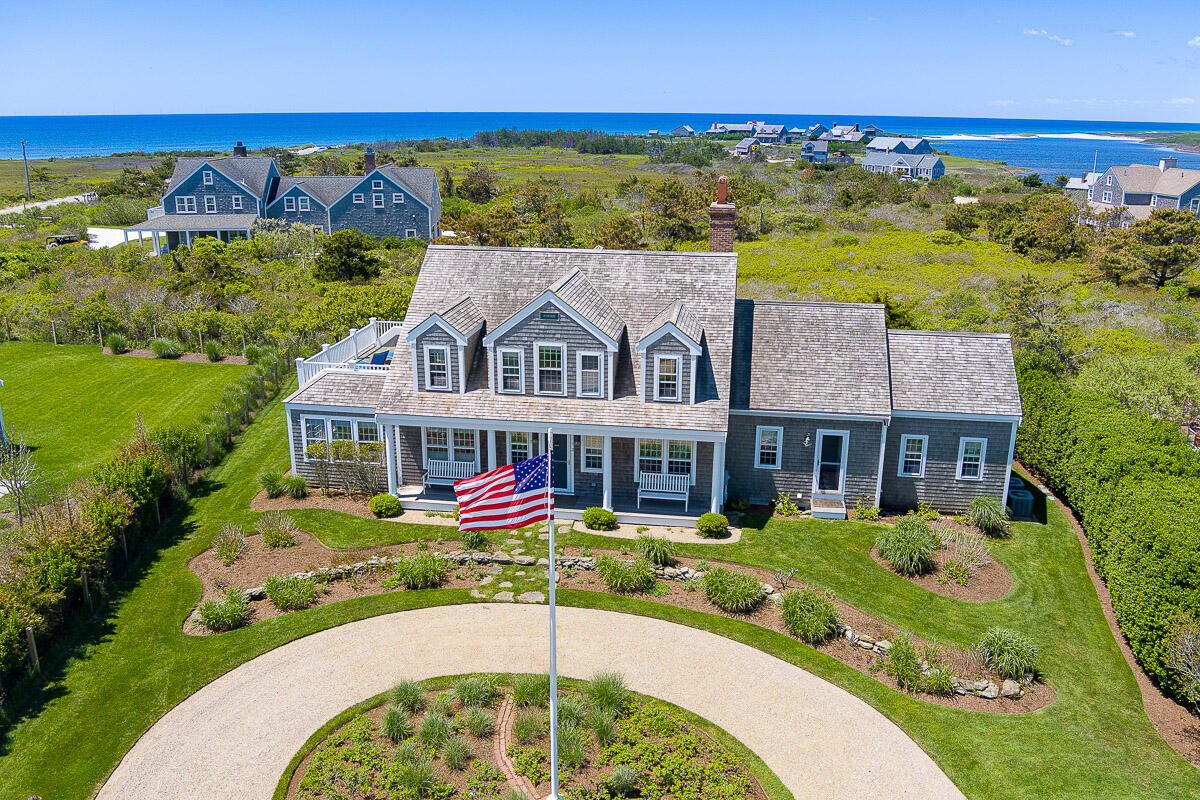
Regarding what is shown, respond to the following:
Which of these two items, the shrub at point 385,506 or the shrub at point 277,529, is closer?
the shrub at point 277,529

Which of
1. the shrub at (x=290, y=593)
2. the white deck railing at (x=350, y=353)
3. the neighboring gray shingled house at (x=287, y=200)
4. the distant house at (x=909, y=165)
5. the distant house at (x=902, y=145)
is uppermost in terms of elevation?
the distant house at (x=902, y=145)

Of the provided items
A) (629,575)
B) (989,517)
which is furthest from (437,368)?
(989,517)

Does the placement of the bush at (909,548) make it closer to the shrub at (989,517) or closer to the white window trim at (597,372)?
the shrub at (989,517)

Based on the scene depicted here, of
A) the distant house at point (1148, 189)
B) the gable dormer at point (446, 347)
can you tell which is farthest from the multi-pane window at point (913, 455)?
the distant house at point (1148, 189)

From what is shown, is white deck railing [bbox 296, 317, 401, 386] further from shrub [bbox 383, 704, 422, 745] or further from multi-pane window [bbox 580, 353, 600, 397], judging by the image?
shrub [bbox 383, 704, 422, 745]

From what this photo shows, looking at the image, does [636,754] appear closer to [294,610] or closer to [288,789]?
[288,789]

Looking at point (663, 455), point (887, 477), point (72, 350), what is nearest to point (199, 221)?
point (72, 350)

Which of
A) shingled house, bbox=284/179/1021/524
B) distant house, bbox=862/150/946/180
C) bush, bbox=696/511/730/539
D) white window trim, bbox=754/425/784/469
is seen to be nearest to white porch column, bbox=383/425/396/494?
shingled house, bbox=284/179/1021/524
